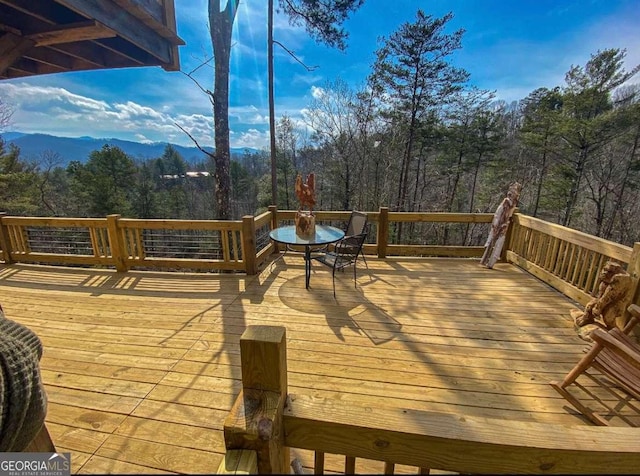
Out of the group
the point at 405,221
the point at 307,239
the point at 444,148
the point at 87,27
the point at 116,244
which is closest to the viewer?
the point at 87,27

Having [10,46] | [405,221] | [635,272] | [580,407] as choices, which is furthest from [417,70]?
[10,46]

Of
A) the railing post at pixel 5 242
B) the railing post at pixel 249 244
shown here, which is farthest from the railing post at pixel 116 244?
the railing post at pixel 5 242

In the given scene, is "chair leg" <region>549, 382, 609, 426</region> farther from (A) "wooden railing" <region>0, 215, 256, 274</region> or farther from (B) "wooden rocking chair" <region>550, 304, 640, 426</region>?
(A) "wooden railing" <region>0, 215, 256, 274</region>

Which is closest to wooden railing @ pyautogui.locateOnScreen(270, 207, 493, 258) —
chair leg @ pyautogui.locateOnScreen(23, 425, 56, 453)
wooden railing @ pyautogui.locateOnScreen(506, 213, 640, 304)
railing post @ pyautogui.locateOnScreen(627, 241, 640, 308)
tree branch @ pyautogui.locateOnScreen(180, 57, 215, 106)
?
wooden railing @ pyautogui.locateOnScreen(506, 213, 640, 304)

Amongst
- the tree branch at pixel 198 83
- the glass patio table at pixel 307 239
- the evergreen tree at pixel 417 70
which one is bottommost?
the glass patio table at pixel 307 239

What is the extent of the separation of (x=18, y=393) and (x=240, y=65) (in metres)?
7.47

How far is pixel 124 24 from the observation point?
1507 millimetres

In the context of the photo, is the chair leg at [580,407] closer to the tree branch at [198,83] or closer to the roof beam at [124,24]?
the roof beam at [124,24]

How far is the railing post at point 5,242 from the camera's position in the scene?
14.6 ft

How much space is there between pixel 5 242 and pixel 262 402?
637cm

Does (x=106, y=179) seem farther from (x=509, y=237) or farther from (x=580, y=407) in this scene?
(x=580, y=407)

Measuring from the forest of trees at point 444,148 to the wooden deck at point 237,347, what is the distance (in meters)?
8.36

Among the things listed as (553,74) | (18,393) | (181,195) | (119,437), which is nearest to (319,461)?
(18,393)

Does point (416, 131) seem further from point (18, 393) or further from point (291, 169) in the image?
point (18, 393)
